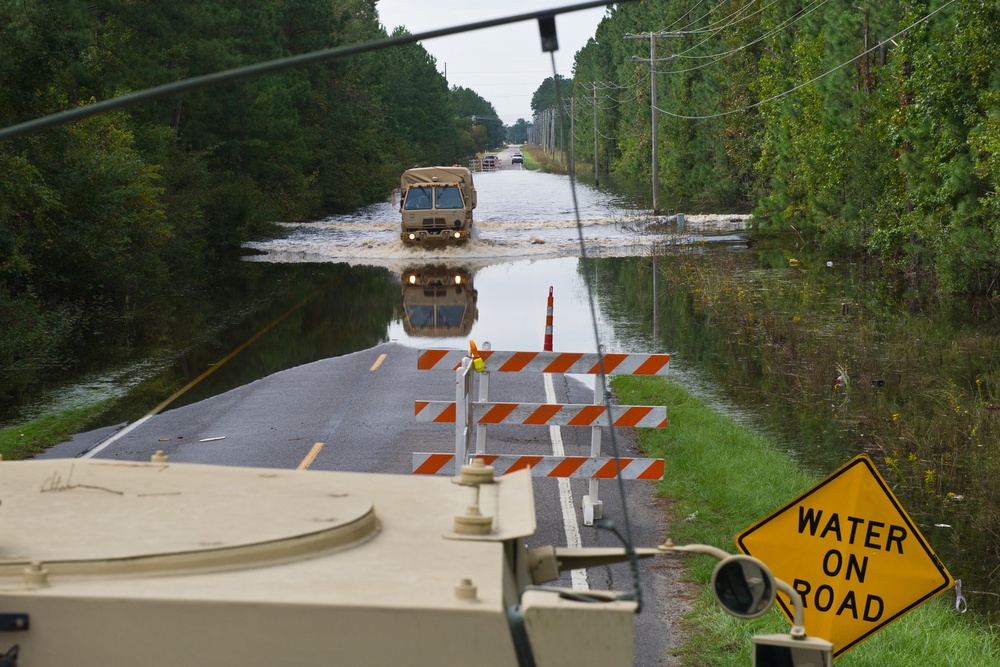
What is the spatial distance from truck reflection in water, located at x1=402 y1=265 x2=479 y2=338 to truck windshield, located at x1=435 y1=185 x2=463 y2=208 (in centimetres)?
599

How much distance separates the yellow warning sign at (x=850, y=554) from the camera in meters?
6.53

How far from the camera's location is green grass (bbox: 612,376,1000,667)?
26.2 ft

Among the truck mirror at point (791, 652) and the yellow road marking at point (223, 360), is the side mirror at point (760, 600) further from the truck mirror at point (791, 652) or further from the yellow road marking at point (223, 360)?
the yellow road marking at point (223, 360)

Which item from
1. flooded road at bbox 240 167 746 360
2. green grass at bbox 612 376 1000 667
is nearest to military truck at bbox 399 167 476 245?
flooded road at bbox 240 167 746 360

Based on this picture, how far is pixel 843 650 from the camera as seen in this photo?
665cm

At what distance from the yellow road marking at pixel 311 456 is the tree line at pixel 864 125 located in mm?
9209

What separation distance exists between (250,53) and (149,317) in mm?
30328

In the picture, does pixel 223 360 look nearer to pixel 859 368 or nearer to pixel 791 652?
pixel 859 368

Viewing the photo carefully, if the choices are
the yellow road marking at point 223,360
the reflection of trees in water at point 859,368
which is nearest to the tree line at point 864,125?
the reflection of trees in water at point 859,368

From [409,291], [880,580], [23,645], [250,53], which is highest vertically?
[250,53]

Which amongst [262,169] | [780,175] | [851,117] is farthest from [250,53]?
[851,117]

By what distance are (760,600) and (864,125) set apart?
35.2 meters

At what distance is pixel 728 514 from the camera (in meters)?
11.5

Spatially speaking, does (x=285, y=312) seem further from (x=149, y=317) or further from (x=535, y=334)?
(x=535, y=334)
